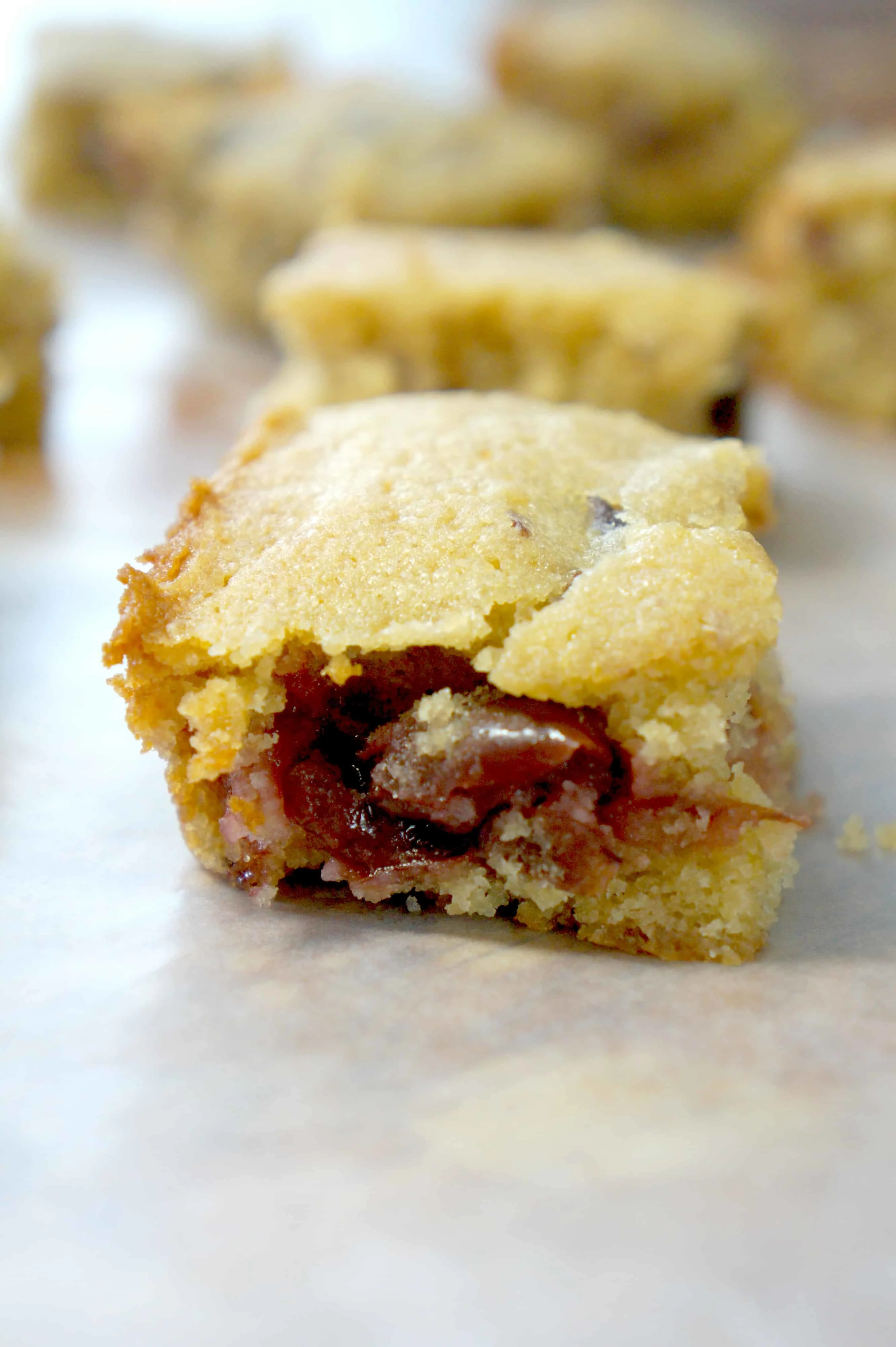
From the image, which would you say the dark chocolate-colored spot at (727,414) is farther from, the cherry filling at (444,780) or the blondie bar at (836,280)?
the cherry filling at (444,780)

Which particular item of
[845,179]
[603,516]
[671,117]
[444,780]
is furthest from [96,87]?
[444,780]

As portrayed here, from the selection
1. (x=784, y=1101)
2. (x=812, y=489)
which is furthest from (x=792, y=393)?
(x=784, y=1101)

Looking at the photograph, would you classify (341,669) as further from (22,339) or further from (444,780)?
(22,339)

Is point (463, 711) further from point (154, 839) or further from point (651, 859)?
point (154, 839)

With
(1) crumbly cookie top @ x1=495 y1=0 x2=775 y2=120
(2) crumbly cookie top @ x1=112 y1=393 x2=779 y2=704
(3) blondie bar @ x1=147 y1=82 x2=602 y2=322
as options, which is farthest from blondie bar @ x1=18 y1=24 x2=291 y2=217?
(2) crumbly cookie top @ x1=112 y1=393 x2=779 y2=704

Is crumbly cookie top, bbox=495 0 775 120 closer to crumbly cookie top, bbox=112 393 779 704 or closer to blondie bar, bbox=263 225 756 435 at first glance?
blondie bar, bbox=263 225 756 435

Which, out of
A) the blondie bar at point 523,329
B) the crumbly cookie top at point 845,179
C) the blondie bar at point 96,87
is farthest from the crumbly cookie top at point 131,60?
the crumbly cookie top at point 845,179
